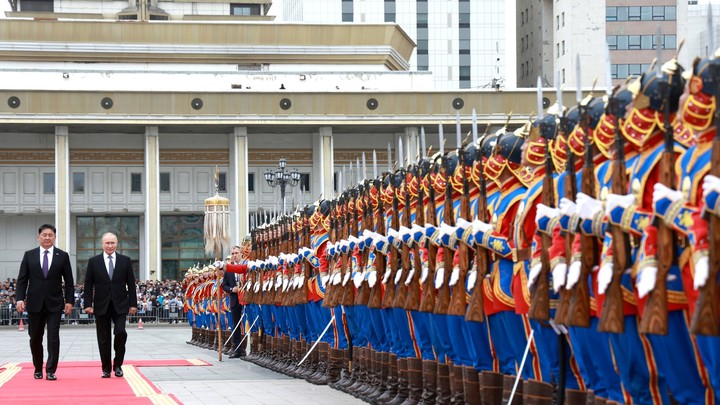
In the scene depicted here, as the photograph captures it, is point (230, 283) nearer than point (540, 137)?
No

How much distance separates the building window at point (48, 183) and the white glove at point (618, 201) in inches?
2340

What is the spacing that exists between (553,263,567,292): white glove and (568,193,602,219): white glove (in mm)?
395

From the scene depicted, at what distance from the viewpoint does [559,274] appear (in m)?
7.90

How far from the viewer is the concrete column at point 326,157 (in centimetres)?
6353

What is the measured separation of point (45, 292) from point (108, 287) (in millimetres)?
744

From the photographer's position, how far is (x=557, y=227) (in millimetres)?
8031

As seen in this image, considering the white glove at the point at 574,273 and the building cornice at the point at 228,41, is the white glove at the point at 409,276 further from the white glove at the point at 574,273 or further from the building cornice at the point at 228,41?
the building cornice at the point at 228,41

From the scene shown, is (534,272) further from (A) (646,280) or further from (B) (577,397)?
(A) (646,280)

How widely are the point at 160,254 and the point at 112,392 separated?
5199 centimetres

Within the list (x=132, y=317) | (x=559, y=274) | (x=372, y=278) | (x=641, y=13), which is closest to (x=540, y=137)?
(x=559, y=274)

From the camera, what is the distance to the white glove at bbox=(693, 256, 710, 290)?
6316 millimetres

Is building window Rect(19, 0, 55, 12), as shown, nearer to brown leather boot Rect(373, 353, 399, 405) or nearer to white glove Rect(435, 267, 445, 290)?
brown leather boot Rect(373, 353, 399, 405)

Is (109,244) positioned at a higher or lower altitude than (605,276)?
higher

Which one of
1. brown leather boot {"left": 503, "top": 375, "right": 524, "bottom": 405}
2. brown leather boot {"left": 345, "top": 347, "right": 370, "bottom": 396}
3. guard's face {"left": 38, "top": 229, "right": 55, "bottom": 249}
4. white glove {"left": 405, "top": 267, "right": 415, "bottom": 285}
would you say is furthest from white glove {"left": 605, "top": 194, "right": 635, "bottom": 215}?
guard's face {"left": 38, "top": 229, "right": 55, "bottom": 249}
